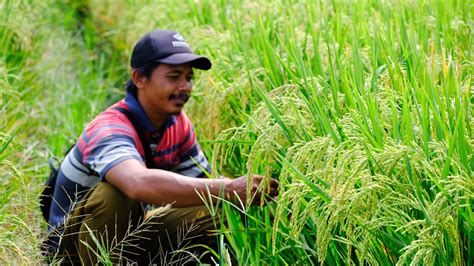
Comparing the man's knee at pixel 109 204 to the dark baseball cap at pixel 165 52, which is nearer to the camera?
the man's knee at pixel 109 204

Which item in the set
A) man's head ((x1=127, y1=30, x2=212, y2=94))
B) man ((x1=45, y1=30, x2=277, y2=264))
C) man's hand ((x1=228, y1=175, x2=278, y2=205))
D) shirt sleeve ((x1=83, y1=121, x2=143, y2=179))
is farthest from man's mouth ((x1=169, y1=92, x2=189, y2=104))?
man's hand ((x1=228, y1=175, x2=278, y2=205))

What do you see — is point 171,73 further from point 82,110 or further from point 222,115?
point 82,110

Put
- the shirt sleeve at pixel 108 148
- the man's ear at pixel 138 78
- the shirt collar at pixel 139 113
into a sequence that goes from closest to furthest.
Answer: the shirt sleeve at pixel 108 148 < the shirt collar at pixel 139 113 < the man's ear at pixel 138 78

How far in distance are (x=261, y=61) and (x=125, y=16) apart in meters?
3.90

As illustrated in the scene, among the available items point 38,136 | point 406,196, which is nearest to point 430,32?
point 406,196

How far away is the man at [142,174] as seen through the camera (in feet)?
12.2

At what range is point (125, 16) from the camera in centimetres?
833

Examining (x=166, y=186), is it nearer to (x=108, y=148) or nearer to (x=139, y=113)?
(x=108, y=148)

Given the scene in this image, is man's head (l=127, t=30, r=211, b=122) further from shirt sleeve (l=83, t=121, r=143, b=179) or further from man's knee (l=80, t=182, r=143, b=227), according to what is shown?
man's knee (l=80, t=182, r=143, b=227)

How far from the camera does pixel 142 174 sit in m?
3.70

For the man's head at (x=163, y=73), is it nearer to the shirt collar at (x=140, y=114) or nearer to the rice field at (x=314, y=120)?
the shirt collar at (x=140, y=114)

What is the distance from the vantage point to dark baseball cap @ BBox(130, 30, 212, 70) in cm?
422

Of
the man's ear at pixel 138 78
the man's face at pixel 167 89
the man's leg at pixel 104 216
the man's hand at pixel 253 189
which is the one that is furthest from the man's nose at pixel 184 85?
the man's hand at pixel 253 189

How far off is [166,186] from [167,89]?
2.09 feet
